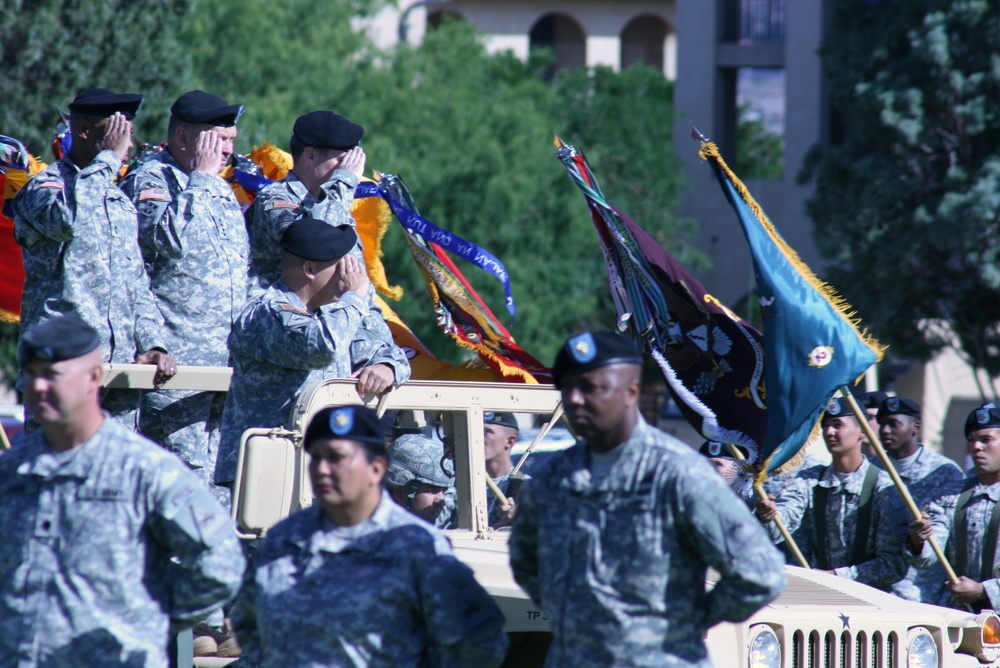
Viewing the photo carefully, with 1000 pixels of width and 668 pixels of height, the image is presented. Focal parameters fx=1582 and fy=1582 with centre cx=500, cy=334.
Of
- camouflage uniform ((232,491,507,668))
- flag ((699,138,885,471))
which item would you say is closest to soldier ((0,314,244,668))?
camouflage uniform ((232,491,507,668))

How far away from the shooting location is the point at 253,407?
18.3 feet

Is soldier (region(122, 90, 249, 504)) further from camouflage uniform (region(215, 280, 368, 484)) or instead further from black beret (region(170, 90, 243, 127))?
camouflage uniform (region(215, 280, 368, 484))

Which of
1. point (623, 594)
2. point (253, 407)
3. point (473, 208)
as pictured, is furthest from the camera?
point (473, 208)

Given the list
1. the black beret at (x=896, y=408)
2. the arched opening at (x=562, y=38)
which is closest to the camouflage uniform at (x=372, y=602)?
the black beret at (x=896, y=408)

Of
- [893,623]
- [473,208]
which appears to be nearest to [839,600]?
[893,623]

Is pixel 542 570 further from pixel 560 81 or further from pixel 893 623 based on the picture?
pixel 560 81

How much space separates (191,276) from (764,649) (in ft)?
8.75

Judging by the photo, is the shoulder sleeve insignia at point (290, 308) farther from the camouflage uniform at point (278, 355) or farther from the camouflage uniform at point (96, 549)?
the camouflage uniform at point (96, 549)

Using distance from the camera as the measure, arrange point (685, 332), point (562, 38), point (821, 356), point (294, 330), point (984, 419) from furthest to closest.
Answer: point (562, 38) → point (984, 419) → point (685, 332) → point (821, 356) → point (294, 330)

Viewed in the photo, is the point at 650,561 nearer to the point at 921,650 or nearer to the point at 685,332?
the point at 921,650

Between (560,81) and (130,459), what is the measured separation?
27.3m

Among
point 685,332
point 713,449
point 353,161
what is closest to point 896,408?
point 713,449

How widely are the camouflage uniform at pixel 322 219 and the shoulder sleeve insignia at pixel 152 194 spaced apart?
44cm

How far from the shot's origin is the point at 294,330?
17.6 feet
